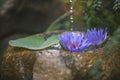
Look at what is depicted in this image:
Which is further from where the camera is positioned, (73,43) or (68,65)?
(73,43)

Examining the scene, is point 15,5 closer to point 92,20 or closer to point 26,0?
point 26,0

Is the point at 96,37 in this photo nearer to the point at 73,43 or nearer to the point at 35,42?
the point at 73,43

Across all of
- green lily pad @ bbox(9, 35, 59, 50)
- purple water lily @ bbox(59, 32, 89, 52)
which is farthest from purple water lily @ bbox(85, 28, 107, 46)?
green lily pad @ bbox(9, 35, 59, 50)

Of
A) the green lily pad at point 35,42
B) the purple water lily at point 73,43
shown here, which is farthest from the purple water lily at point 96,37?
the green lily pad at point 35,42

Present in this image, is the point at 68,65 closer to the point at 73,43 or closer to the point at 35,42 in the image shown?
the point at 73,43

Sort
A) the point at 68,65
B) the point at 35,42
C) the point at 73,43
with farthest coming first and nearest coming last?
the point at 35,42 → the point at 73,43 → the point at 68,65

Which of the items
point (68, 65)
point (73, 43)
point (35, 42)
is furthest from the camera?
point (35, 42)

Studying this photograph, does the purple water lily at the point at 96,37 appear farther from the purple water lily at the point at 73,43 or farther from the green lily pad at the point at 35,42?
the green lily pad at the point at 35,42

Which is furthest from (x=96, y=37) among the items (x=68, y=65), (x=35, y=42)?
(x=35, y=42)
